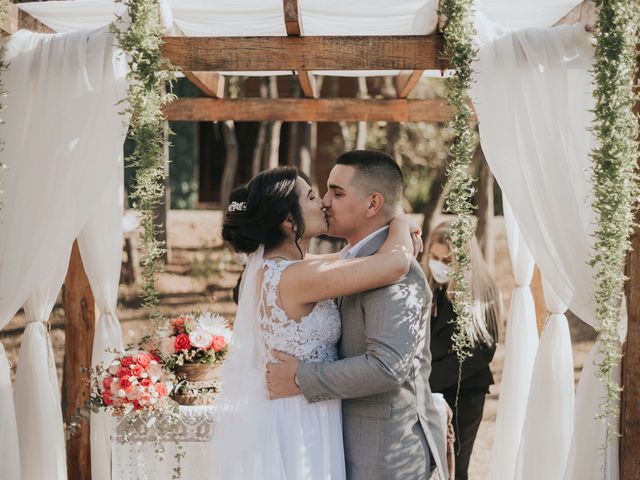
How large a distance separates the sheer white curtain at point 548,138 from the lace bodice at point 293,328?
122 cm

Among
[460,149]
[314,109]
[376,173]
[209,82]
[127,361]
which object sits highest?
Result: [209,82]

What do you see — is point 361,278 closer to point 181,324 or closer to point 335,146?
point 181,324

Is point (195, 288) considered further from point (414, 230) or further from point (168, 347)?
point (414, 230)

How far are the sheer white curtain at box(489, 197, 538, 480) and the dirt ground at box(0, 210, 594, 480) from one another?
4.17 meters

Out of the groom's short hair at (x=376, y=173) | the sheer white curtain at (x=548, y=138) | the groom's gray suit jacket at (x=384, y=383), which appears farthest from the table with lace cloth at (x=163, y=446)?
the sheer white curtain at (x=548, y=138)

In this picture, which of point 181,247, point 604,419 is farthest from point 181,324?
point 181,247

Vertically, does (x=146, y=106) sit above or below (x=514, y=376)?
above

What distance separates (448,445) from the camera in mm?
4207

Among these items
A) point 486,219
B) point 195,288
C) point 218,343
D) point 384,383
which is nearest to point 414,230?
point 384,383

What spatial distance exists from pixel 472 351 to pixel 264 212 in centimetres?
235

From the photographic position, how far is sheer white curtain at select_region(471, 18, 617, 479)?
3.68m

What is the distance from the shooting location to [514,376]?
16.6 ft

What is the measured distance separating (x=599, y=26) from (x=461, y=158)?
2.83ft

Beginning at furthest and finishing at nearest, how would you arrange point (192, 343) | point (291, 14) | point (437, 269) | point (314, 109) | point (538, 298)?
point (314, 109)
point (538, 298)
point (437, 269)
point (192, 343)
point (291, 14)
